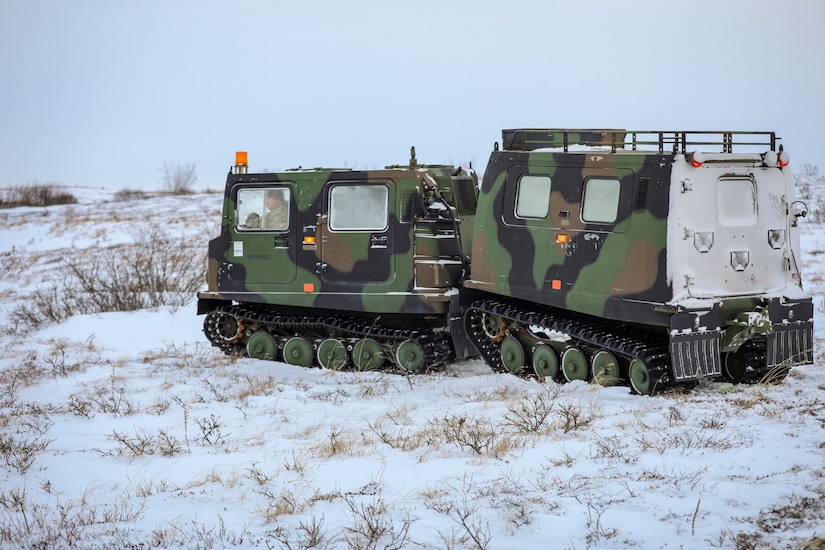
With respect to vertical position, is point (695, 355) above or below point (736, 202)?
below

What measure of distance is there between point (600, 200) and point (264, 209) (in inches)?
190

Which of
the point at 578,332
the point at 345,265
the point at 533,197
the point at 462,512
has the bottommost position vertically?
the point at 462,512

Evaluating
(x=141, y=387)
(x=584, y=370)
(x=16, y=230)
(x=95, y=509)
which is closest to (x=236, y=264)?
(x=141, y=387)

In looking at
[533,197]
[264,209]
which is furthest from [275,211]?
[533,197]

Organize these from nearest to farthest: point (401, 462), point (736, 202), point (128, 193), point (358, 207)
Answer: point (401, 462) → point (736, 202) → point (358, 207) → point (128, 193)

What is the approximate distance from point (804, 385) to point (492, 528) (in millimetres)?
5844

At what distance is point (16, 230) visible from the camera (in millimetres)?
35281

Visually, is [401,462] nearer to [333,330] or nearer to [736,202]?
[736,202]

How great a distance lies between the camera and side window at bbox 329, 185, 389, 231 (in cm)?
1262

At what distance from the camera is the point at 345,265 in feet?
41.9

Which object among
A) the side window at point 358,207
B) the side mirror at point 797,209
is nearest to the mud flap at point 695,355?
the side mirror at point 797,209

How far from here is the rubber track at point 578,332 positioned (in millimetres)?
10203

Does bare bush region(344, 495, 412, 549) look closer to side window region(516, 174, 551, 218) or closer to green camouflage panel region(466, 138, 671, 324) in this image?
green camouflage panel region(466, 138, 671, 324)

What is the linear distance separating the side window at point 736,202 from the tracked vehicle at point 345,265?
3.49 m
